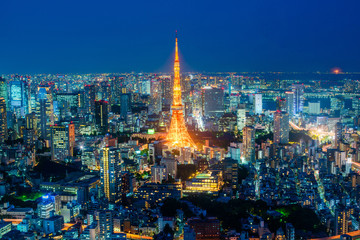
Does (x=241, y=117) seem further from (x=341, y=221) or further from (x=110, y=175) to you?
(x=341, y=221)

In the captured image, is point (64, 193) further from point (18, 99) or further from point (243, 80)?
point (243, 80)

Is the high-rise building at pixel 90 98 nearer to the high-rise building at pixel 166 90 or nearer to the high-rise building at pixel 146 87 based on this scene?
the high-rise building at pixel 166 90

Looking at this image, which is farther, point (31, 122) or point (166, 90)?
point (166, 90)

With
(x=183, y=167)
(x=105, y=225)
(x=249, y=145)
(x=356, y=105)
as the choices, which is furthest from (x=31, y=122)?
(x=356, y=105)

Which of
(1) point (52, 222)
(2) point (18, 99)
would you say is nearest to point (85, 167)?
(1) point (52, 222)

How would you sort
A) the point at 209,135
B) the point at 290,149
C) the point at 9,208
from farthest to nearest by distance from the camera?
the point at 209,135 → the point at 290,149 → the point at 9,208
